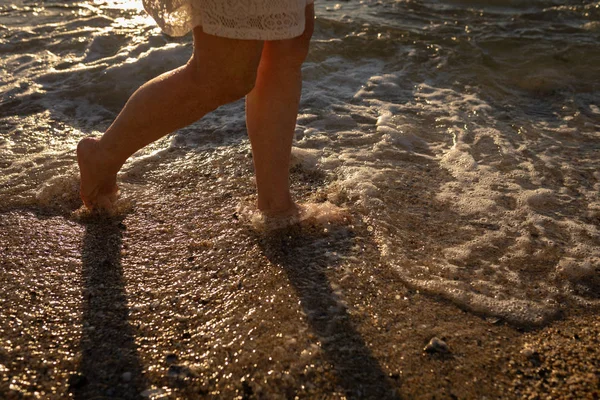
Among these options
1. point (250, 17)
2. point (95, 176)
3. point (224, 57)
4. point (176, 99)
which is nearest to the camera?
point (250, 17)

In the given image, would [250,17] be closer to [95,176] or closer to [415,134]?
[95,176]

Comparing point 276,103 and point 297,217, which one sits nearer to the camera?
point 276,103

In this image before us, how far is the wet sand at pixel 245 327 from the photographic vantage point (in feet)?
4.74

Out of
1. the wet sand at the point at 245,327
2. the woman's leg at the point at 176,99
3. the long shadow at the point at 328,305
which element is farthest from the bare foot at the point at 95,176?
the long shadow at the point at 328,305

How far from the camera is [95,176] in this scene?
2.14 metres

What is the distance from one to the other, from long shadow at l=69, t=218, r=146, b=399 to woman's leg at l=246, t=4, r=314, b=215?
651 mm

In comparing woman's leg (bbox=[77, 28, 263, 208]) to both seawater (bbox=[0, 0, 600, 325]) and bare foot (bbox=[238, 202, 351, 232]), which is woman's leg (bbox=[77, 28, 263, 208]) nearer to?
seawater (bbox=[0, 0, 600, 325])

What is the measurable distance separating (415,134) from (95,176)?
1.81 m

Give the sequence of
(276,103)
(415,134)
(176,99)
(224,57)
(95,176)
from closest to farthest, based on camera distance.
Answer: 1. (224,57)
2. (176,99)
3. (276,103)
4. (95,176)
5. (415,134)

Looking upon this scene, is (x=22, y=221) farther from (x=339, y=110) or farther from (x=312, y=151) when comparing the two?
(x=339, y=110)

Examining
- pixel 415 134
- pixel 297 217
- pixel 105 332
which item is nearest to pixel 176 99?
pixel 297 217

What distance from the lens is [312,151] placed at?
2.91 meters

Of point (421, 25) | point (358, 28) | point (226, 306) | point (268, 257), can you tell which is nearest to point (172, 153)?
point (268, 257)

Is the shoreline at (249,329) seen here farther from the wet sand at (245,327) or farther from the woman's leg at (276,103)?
the woman's leg at (276,103)
